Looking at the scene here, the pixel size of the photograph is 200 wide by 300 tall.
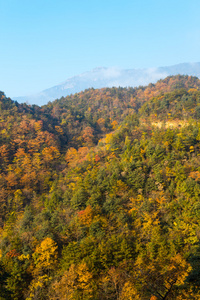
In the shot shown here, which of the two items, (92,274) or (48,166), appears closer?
(92,274)

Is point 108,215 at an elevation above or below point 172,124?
below

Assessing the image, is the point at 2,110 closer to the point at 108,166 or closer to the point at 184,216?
the point at 108,166

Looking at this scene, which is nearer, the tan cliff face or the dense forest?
the dense forest

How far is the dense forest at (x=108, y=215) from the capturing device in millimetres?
21812

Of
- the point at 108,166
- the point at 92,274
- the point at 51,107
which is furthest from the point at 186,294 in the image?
the point at 51,107

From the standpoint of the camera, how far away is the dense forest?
2181 cm

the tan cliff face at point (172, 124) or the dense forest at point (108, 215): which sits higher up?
the tan cliff face at point (172, 124)

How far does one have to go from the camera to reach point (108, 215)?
119 ft

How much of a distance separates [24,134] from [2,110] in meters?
19.0

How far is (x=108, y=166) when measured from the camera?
50.6 meters

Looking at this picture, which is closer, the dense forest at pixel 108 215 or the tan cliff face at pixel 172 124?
the dense forest at pixel 108 215

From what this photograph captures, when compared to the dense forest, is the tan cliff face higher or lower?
higher

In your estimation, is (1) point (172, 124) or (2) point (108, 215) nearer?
(2) point (108, 215)

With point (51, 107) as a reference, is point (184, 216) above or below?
below
